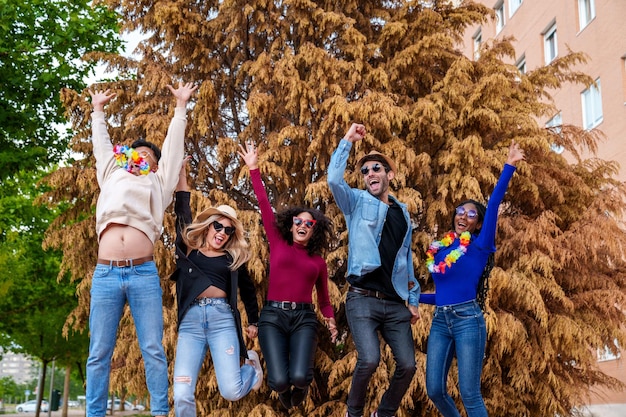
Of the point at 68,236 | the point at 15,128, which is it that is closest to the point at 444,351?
the point at 68,236

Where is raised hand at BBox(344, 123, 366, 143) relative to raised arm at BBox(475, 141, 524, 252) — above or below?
above

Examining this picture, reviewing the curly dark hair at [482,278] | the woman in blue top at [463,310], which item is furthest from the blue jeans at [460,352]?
the curly dark hair at [482,278]

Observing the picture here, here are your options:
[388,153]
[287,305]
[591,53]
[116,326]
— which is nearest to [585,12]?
[591,53]

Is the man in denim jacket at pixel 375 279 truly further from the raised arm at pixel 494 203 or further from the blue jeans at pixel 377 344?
the raised arm at pixel 494 203

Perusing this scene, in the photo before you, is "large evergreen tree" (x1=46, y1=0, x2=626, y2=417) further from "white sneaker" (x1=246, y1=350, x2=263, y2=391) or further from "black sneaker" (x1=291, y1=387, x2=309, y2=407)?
"white sneaker" (x1=246, y1=350, x2=263, y2=391)

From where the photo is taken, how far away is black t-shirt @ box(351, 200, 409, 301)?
585 cm

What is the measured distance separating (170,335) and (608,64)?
15.4m

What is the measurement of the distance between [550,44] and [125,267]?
22306 millimetres

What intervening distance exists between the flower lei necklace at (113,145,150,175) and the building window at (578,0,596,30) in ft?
61.6

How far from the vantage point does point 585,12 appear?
2122 cm

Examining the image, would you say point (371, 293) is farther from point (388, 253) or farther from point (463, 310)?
point (463, 310)

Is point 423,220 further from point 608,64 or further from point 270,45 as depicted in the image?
point 608,64

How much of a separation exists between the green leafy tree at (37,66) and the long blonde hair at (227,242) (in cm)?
991

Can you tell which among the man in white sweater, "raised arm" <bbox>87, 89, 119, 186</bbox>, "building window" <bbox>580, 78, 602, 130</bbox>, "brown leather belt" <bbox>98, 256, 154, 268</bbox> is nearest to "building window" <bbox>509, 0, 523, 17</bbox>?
"building window" <bbox>580, 78, 602, 130</bbox>
